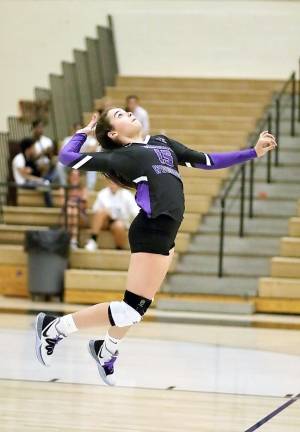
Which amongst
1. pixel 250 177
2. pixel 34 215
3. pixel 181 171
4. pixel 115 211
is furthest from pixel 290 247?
pixel 34 215

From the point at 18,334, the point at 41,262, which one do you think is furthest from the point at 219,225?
the point at 18,334

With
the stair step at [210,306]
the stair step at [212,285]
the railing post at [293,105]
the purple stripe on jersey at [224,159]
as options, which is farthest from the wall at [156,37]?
the purple stripe on jersey at [224,159]

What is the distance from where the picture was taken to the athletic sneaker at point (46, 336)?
28.8 ft

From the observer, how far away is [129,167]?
835 cm

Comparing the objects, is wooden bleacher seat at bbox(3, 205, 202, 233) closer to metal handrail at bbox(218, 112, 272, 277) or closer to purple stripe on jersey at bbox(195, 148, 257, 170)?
metal handrail at bbox(218, 112, 272, 277)

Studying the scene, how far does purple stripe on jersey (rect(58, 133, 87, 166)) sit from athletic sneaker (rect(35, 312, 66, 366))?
1.21m

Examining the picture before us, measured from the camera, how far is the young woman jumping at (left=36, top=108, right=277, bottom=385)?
831 centimetres

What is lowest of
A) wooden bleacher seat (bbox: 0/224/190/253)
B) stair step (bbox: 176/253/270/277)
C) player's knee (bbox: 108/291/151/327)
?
stair step (bbox: 176/253/270/277)

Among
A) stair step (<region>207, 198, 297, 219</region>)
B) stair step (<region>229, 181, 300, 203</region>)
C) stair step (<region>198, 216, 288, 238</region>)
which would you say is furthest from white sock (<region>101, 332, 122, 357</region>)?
stair step (<region>229, 181, 300, 203</region>)

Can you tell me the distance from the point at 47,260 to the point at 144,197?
8223mm

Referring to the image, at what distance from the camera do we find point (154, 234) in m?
8.32

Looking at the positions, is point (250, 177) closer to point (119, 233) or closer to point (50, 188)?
point (119, 233)

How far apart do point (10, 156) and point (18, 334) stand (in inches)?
302

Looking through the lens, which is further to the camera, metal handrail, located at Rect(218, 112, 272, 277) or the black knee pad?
metal handrail, located at Rect(218, 112, 272, 277)
